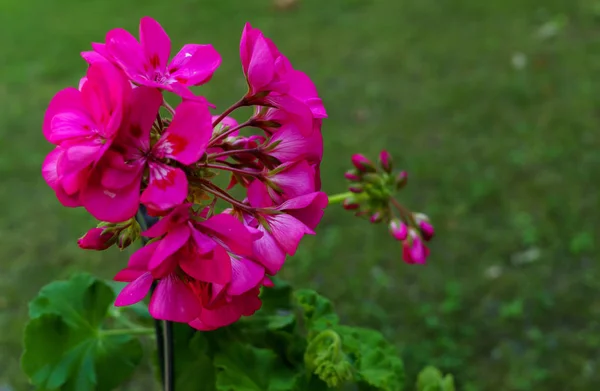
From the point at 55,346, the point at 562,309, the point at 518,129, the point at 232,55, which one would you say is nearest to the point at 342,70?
the point at 232,55

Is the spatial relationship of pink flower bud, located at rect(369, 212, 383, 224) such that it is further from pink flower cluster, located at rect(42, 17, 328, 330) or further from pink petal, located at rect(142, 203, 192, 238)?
pink petal, located at rect(142, 203, 192, 238)

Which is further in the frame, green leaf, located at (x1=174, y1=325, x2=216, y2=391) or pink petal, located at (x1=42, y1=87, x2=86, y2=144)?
green leaf, located at (x1=174, y1=325, x2=216, y2=391)

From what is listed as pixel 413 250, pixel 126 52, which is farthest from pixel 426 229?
pixel 126 52

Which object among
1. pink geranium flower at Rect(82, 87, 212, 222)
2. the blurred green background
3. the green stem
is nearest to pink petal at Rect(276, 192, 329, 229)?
pink geranium flower at Rect(82, 87, 212, 222)

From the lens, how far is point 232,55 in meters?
3.25

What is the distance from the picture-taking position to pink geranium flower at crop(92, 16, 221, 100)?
575 mm

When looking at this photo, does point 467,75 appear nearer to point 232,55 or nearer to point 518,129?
point 518,129

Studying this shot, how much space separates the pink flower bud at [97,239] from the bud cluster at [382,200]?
1.32 feet

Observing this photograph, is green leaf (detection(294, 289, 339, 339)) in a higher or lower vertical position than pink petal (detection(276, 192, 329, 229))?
lower

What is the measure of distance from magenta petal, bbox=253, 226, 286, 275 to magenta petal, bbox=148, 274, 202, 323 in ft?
0.24

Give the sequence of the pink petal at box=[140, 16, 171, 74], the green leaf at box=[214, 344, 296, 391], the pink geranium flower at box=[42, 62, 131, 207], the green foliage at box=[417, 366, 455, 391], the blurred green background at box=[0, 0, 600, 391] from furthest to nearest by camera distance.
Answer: the blurred green background at box=[0, 0, 600, 391] < the green foliage at box=[417, 366, 455, 391] < the green leaf at box=[214, 344, 296, 391] < the pink petal at box=[140, 16, 171, 74] < the pink geranium flower at box=[42, 62, 131, 207]

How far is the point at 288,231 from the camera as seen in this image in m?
0.59

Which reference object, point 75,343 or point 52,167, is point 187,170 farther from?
point 75,343

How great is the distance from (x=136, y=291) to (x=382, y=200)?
0.45 metres
